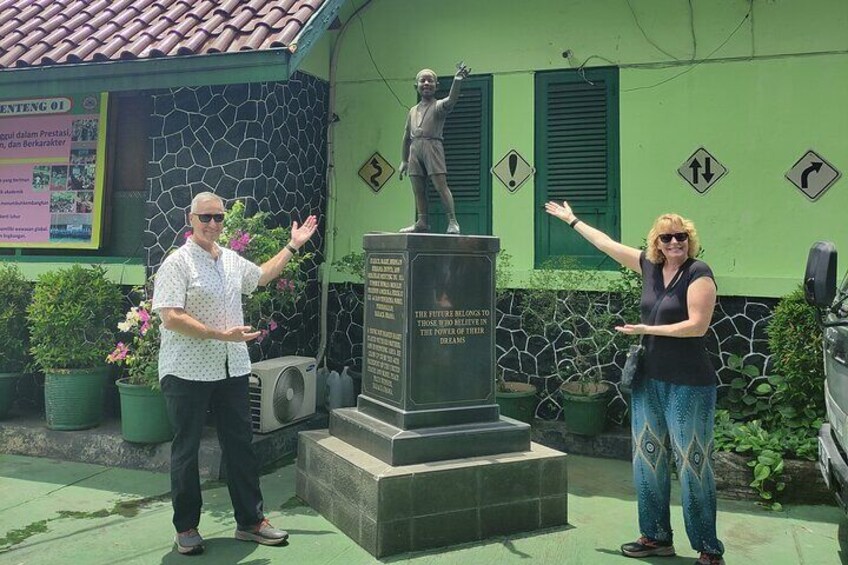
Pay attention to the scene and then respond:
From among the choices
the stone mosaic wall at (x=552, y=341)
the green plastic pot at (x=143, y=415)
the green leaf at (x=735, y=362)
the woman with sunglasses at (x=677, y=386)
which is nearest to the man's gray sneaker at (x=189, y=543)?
the green plastic pot at (x=143, y=415)

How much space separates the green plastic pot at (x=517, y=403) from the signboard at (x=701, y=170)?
278 cm

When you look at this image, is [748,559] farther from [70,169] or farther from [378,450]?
Result: [70,169]

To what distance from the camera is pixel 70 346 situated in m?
6.55

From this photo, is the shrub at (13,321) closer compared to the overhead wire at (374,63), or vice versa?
the shrub at (13,321)

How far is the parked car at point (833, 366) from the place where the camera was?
3686 mm

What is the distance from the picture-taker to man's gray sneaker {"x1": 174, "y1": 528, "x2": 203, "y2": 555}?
169 inches

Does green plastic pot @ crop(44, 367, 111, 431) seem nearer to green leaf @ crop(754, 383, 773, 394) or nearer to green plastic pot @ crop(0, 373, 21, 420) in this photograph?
green plastic pot @ crop(0, 373, 21, 420)

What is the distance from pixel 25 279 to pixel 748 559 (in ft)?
24.8

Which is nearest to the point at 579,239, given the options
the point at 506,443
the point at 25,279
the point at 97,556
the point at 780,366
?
the point at 780,366

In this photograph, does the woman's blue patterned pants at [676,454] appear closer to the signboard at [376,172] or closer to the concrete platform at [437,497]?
the concrete platform at [437,497]

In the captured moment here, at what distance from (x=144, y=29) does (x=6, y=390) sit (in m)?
3.99

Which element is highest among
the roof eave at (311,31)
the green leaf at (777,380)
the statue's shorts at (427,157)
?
the roof eave at (311,31)

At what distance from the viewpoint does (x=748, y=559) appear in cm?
432

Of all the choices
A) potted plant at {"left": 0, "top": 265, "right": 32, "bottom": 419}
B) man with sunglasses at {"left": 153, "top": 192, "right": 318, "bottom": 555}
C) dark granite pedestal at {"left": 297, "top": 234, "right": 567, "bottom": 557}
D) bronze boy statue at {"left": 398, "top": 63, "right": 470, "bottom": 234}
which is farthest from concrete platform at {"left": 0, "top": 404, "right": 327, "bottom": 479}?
bronze boy statue at {"left": 398, "top": 63, "right": 470, "bottom": 234}
